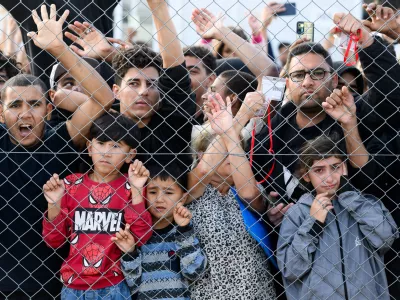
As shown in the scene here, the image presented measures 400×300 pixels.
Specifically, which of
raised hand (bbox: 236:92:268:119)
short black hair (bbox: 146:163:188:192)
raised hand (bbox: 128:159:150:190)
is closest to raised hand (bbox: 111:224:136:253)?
raised hand (bbox: 128:159:150:190)

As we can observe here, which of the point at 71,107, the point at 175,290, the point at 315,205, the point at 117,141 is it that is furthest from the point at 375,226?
the point at 71,107

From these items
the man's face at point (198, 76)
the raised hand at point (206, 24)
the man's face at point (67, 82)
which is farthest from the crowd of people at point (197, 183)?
the man's face at point (198, 76)

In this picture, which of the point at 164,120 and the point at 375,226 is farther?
the point at 164,120

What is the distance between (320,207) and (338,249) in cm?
23

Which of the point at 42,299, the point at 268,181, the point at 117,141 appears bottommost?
the point at 42,299

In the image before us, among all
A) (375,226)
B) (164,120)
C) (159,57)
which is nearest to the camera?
(375,226)

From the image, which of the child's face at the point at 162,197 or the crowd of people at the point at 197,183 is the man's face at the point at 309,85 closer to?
the crowd of people at the point at 197,183

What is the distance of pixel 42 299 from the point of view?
424cm

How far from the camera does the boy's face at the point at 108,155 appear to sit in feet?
13.6

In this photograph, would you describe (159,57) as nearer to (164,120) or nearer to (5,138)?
(164,120)

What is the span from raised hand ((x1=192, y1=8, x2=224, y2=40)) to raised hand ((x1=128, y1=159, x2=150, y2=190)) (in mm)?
928

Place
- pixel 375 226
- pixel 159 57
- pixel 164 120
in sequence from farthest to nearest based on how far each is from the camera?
pixel 159 57
pixel 164 120
pixel 375 226

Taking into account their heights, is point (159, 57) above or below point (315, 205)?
above

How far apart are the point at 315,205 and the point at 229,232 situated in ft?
1.50
